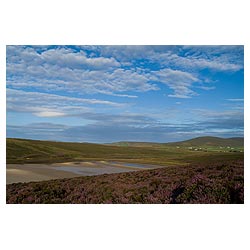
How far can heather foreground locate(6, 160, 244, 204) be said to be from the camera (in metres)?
7.41

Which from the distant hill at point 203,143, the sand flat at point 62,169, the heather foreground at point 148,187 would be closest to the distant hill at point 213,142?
the distant hill at point 203,143

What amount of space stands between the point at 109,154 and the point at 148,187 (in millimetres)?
1379

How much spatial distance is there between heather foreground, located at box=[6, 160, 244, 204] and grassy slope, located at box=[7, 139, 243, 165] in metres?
0.35

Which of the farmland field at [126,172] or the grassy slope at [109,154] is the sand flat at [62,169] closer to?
the farmland field at [126,172]

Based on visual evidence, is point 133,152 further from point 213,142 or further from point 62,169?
point 213,142

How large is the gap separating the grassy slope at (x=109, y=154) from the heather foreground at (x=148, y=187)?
35 cm

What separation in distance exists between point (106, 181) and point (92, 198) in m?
0.55

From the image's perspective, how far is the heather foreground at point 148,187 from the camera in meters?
7.41

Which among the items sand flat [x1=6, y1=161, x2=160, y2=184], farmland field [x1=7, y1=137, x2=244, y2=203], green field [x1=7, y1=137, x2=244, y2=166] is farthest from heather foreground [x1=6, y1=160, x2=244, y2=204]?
green field [x1=7, y1=137, x2=244, y2=166]

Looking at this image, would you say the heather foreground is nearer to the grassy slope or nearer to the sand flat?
the sand flat
